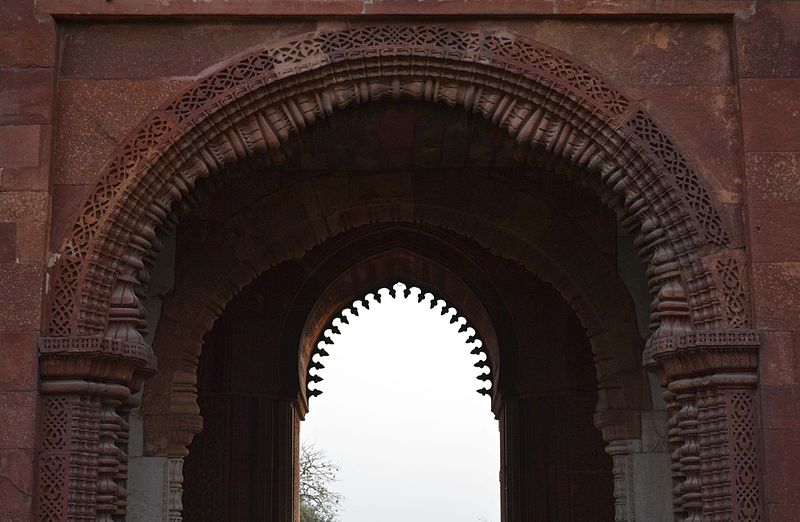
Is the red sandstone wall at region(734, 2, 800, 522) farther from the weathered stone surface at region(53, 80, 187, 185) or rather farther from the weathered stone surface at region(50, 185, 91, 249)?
the weathered stone surface at region(50, 185, 91, 249)

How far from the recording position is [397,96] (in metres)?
8.42

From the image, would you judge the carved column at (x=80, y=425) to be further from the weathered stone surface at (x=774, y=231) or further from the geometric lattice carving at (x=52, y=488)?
the weathered stone surface at (x=774, y=231)

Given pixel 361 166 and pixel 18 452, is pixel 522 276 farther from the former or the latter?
pixel 18 452

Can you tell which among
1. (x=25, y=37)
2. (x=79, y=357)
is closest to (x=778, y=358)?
(x=79, y=357)

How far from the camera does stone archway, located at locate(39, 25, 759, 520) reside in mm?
7793

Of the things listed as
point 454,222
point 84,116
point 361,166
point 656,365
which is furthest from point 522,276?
point 84,116

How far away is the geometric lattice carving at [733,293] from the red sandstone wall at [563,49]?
0.10 m

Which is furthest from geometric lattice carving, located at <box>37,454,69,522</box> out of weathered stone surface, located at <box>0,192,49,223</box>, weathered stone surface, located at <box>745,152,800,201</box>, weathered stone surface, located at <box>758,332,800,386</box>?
weathered stone surface, located at <box>745,152,800,201</box>

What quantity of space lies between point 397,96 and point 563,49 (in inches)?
41.4

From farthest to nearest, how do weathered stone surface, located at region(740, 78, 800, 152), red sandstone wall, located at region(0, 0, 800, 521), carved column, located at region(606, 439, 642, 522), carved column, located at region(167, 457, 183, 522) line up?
→ carved column, located at region(606, 439, 642, 522) < carved column, located at region(167, 457, 183, 522) < weathered stone surface, located at region(740, 78, 800, 152) < red sandstone wall, located at region(0, 0, 800, 521)

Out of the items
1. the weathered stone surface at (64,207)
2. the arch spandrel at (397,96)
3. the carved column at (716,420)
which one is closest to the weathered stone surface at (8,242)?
the weathered stone surface at (64,207)

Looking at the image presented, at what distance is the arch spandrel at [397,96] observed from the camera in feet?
26.5

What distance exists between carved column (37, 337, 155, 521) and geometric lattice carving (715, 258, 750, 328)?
3.43 meters

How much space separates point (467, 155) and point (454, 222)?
3.75 ft
